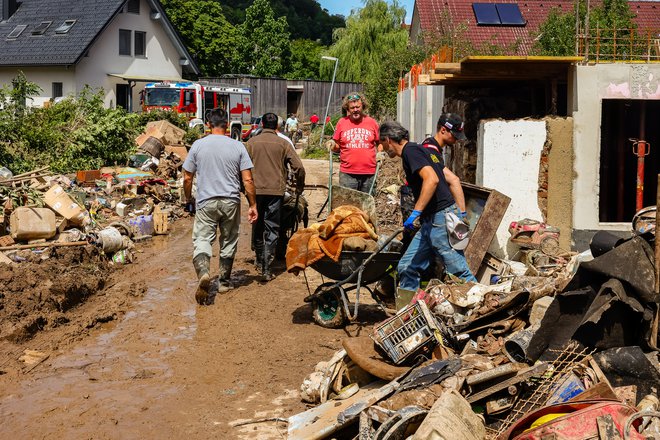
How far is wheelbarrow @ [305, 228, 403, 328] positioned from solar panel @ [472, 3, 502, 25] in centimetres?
3016

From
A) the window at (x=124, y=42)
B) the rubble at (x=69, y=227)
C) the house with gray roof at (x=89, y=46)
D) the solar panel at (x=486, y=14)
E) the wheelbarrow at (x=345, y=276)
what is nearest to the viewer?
the wheelbarrow at (x=345, y=276)

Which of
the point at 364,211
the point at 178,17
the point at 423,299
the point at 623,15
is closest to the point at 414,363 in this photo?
the point at 423,299

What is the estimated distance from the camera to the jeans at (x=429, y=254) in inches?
288

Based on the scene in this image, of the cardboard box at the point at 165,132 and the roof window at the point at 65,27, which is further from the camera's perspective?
the roof window at the point at 65,27

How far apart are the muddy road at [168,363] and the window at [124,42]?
31912 mm

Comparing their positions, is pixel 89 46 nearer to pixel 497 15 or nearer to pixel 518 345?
pixel 497 15

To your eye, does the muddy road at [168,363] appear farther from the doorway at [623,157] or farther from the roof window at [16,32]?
the roof window at [16,32]

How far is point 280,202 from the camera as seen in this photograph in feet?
32.7

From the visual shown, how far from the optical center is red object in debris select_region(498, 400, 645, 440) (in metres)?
4.27

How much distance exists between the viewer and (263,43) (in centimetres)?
6294

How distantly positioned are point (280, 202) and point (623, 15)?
59.8 feet

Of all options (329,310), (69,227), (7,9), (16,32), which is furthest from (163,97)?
(329,310)

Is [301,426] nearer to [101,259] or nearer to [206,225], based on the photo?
[206,225]

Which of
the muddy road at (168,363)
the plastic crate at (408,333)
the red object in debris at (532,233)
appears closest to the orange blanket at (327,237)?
the muddy road at (168,363)
